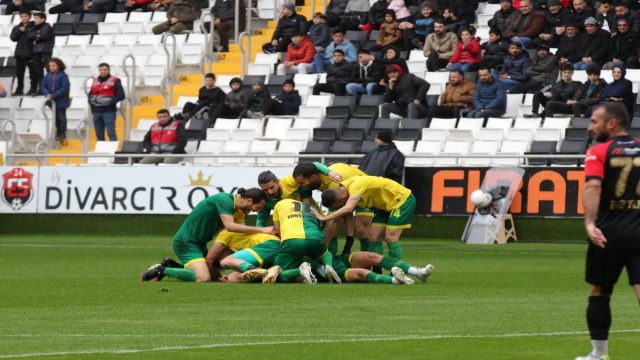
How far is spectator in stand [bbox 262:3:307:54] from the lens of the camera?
35.9 metres

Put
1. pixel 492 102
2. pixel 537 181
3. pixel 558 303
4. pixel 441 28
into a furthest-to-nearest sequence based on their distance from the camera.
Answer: pixel 441 28, pixel 492 102, pixel 537 181, pixel 558 303

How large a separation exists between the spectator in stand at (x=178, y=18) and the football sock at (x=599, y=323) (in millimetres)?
29253

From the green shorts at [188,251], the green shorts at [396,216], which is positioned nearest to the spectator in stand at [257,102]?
the green shorts at [396,216]

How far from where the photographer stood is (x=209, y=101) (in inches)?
1356

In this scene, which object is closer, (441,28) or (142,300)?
(142,300)

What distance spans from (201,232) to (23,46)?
19443mm

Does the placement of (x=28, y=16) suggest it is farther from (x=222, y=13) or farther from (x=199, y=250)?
(x=199, y=250)

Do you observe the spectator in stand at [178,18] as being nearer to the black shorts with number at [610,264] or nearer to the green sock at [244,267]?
the green sock at [244,267]

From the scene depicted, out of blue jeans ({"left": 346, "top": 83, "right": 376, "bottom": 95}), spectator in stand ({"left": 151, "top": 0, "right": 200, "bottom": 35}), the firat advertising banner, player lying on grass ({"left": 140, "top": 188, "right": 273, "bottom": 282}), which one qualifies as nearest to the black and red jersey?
player lying on grass ({"left": 140, "top": 188, "right": 273, "bottom": 282})

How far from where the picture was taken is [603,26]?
106 ft

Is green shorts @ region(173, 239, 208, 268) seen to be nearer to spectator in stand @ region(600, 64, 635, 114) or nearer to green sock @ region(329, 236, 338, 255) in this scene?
green sock @ region(329, 236, 338, 255)

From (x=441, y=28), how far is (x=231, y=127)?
5077 millimetres

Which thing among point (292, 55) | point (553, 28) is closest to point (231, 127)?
point (292, 55)

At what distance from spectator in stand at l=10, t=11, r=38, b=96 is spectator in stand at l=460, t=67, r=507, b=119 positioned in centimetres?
1153
